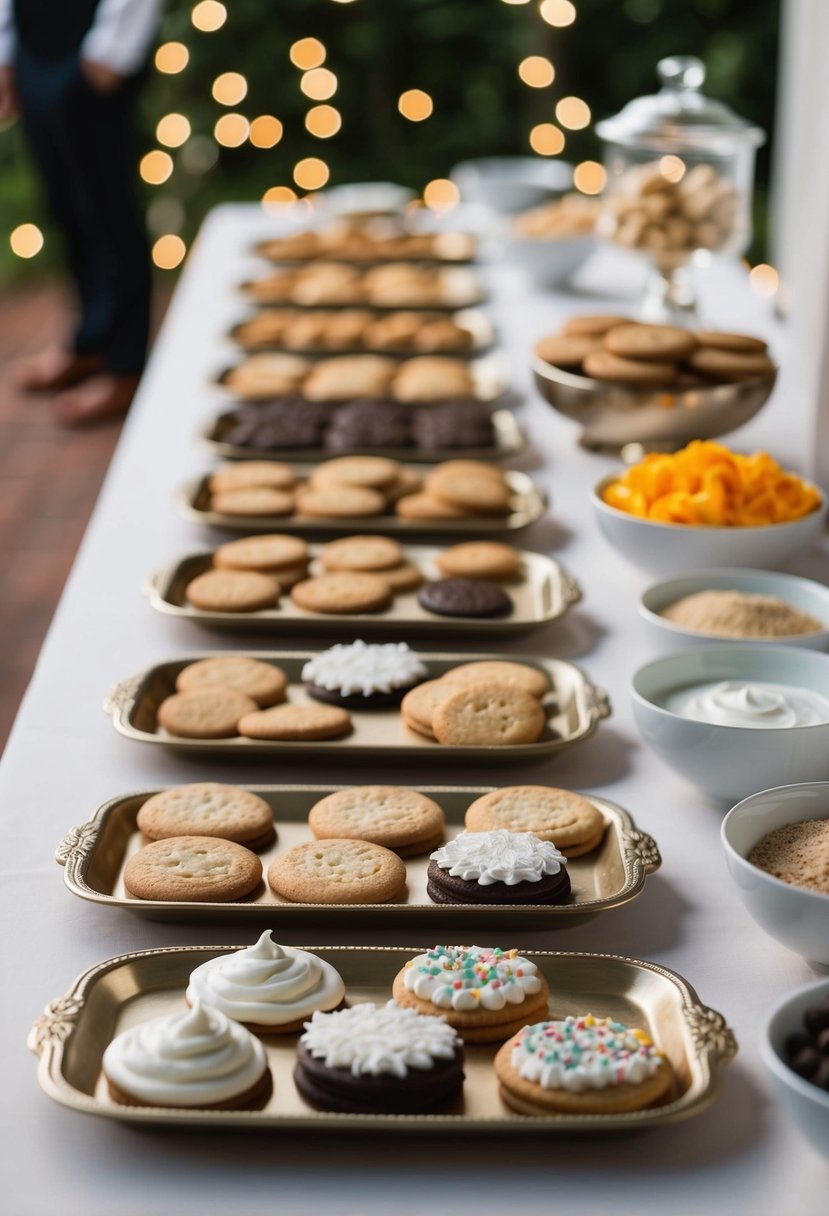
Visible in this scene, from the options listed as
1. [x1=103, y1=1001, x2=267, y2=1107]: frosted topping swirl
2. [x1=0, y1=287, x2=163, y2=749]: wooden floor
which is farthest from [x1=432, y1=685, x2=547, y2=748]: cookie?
[x1=0, y1=287, x2=163, y2=749]: wooden floor

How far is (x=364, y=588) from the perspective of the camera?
1284 mm

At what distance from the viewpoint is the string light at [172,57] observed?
4.79 metres

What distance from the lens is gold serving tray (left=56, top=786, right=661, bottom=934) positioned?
825 millimetres

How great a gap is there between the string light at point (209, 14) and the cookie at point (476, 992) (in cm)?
462

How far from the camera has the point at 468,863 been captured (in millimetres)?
851

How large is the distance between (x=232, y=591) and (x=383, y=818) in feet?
1.32

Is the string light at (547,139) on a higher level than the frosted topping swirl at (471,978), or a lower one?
lower

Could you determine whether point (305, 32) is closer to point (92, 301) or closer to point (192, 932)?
point (92, 301)

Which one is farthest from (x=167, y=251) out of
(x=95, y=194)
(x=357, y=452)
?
(x=357, y=452)

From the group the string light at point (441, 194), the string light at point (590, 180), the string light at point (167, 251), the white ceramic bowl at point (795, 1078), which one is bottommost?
the string light at point (167, 251)

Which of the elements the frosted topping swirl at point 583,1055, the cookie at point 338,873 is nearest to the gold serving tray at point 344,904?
the cookie at point 338,873

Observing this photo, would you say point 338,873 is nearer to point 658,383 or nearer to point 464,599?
point 464,599

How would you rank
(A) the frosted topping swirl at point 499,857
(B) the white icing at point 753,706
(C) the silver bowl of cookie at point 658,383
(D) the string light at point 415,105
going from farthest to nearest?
(D) the string light at point 415,105, (C) the silver bowl of cookie at point 658,383, (B) the white icing at point 753,706, (A) the frosted topping swirl at point 499,857

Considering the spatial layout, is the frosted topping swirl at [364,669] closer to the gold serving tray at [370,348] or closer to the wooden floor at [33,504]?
the gold serving tray at [370,348]
